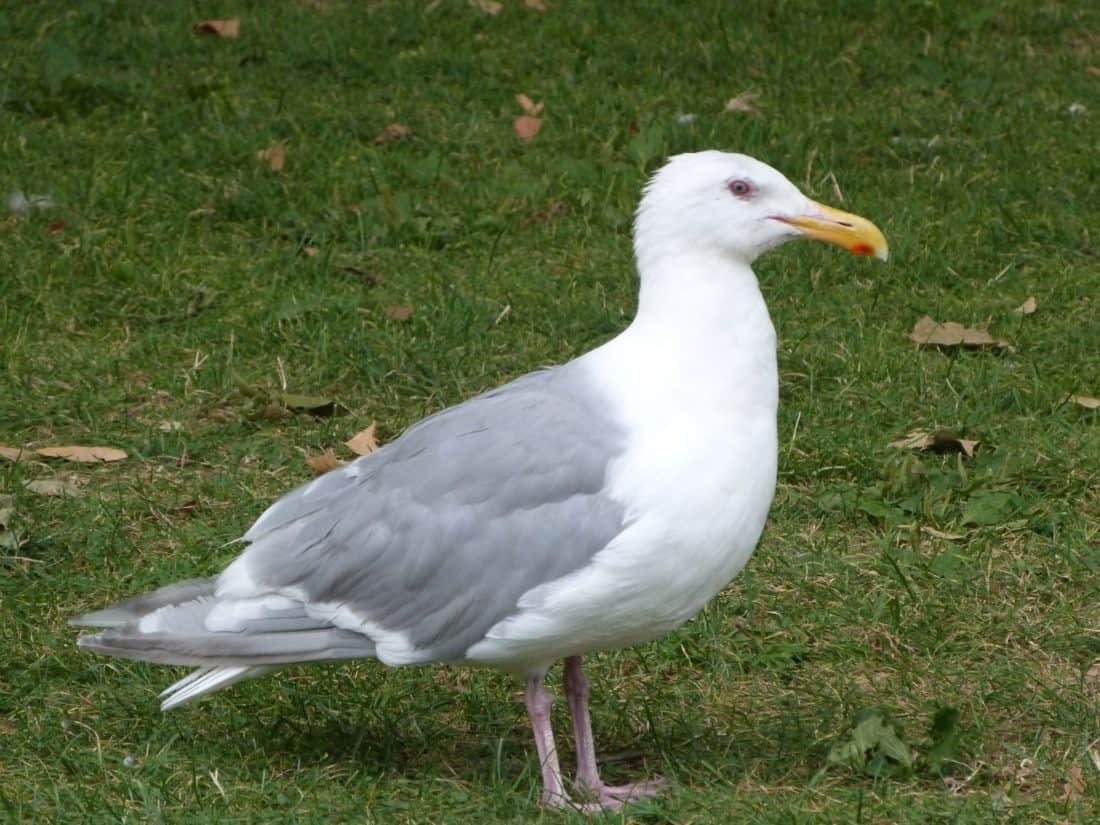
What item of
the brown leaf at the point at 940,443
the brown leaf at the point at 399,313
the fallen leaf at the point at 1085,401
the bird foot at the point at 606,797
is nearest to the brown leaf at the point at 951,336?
the fallen leaf at the point at 1085,401

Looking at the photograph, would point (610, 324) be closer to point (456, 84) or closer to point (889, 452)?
point (889, 452)

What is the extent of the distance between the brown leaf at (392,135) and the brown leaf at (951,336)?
2818mm

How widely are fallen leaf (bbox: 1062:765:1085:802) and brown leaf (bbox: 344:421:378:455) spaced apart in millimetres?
2501

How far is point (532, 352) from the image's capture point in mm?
6414

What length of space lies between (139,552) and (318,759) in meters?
1.24

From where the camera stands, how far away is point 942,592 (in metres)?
4.97

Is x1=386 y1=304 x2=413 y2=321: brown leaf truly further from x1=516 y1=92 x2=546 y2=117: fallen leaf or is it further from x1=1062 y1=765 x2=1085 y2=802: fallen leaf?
x1=1062 y1=765 x2=1085 y2=802: fallen leaf

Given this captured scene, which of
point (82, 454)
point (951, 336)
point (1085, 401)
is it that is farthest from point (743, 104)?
point (82, 454)

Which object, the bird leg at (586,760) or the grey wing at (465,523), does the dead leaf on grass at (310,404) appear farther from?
the bird leg at (586,760)

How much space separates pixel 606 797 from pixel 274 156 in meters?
4.41

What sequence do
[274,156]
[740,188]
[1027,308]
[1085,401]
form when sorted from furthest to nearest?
[274,156], [1027,308], [1085,401], [740,188]

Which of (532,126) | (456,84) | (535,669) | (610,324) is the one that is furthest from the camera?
(456,84)

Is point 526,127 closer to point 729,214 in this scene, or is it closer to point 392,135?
point 392,135

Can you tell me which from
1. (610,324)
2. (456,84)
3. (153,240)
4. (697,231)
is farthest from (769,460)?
(456,84)
